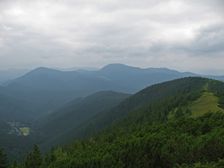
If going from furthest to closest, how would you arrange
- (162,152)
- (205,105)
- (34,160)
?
1. (205,105)
2. (34,160)
3. (162,152)

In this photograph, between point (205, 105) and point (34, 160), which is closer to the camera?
point (34, 160)

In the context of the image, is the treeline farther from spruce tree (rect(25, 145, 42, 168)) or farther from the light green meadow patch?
the light green meadow patch

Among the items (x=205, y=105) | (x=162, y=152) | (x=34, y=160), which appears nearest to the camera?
(x=162, y=152)

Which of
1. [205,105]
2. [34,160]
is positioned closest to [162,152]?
[34,160]

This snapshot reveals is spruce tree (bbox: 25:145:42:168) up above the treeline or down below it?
below

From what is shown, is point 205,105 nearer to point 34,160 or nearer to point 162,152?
point 34,160

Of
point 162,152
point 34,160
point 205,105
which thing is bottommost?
point 34,160

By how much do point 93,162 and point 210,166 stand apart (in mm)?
34391

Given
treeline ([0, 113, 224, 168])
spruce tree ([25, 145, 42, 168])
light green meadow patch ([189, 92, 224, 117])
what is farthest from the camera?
light green meadow patch ([189, 92, 224, 117])

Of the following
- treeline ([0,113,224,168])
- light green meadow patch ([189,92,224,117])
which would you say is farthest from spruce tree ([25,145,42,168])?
light green meadow patch ([189,92,224,117])

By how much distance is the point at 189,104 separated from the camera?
139875 millimetres

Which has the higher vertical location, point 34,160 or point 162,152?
point 162,152

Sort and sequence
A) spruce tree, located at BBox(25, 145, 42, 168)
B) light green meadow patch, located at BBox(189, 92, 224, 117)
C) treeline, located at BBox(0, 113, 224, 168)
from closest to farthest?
treeline, located at BBox(0, 113, 224, 168)
spruce tree, located at BBox(25, 145, 42, 168)
light green meadow patch, located at BBox(189, 92, 224, 117)

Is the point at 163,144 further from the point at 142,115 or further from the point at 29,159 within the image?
the point at 142,115
